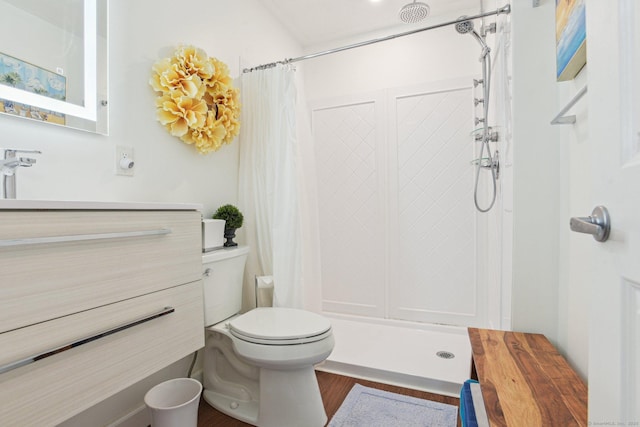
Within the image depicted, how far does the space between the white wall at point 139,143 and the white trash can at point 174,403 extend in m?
0.18

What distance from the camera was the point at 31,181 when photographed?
1075mm

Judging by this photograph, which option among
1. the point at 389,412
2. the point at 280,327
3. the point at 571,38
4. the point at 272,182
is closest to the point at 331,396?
the point at 389,412

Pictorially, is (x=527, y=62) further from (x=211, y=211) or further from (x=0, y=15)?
(x=0, y=15)

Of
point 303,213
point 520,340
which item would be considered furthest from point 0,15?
point 520,340

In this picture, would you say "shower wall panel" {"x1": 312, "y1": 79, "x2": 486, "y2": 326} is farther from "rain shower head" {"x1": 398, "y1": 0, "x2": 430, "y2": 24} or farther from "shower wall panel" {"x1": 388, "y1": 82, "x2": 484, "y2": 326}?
"rain shower head" {"x1": 398, "y1": 0, "x2": 430, "y2": 24}

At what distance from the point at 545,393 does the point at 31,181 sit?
1731 mm

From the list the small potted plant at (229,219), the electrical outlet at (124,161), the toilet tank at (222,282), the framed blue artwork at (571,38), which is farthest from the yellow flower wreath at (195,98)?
the framed blue artwork at (571,38)

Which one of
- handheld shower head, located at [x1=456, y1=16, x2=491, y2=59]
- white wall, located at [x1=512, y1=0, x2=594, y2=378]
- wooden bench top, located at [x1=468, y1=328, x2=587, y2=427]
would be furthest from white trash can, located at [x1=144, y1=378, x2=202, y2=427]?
handheld shower head, located at [x1=456, y1=16, x2=491, y2=59]

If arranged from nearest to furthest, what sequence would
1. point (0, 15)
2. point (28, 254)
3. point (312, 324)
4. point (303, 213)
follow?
point (28, 254) < point (0, 15) < point (312, 324) < point (303, 213)

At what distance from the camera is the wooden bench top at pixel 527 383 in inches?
31.2

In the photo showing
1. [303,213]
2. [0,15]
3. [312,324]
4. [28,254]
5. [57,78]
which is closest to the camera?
[28,254]

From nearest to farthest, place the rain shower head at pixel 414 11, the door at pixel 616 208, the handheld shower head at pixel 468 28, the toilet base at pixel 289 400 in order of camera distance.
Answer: the door at pixel 616 208 → the toilet base at pixel 289 400 → the handheld shower head at pixel 468 28 → the rain shower head at pixel 414 11

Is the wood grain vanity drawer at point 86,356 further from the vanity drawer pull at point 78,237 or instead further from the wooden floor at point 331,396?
the wooden floor at point 331,396

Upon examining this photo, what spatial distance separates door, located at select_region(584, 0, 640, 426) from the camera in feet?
1.48
